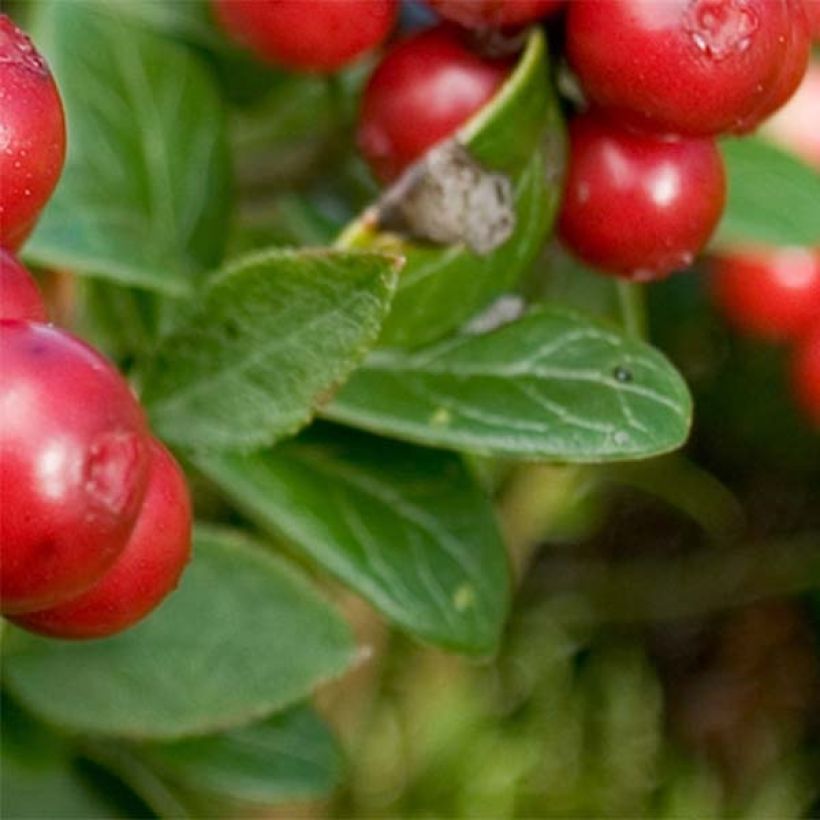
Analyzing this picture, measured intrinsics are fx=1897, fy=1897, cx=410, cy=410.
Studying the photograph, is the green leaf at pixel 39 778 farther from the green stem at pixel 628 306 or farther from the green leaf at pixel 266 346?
the green stem at pixel 628 306

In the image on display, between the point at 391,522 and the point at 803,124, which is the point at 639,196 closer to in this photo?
the point at 391,522

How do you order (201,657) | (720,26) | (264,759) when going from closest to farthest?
(720,26)
(201,657)
(264,759)

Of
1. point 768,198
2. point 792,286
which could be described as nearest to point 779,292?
point 792,286

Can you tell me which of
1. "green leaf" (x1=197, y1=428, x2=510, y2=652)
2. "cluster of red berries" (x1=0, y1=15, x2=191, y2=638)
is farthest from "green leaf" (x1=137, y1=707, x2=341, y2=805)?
"cluster of red berries" (x1=0, y1=15, x2=191, y2=638)

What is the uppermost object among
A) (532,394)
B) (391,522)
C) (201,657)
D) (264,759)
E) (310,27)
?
(310,27)

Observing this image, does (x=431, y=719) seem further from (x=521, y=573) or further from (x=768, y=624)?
(x=768, y=624)

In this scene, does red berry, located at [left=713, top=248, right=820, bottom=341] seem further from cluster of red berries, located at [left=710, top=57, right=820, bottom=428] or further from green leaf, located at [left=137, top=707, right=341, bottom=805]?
green leaf, located at [left=137, top=707, right=341, bottom=805]
